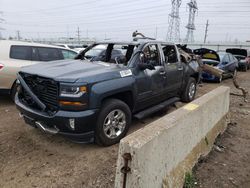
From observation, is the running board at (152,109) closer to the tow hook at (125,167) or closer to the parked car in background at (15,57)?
the tow hook at (125,167)

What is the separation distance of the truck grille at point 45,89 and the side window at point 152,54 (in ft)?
6.84

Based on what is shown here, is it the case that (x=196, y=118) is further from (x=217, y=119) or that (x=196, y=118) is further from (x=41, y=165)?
(x=41, y=165)

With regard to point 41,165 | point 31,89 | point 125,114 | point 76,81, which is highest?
point 76,81

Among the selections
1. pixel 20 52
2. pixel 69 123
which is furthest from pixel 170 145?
pixel 20 52

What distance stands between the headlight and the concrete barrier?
1243 millimetres

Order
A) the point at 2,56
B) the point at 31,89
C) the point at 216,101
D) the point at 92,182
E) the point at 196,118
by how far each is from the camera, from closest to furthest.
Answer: the point at 92,182 → the point at 196,118 → the point at 31,89 → the point at 216,101 → the point at 2,56

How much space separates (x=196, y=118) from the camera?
3439 millimetres

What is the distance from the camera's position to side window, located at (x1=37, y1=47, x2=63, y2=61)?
22.2 feet

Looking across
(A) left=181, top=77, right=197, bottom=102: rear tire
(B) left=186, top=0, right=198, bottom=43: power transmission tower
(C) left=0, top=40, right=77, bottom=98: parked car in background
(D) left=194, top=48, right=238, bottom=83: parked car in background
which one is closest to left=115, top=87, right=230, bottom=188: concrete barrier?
(A) left=181, top=77, right=197, bottom=102: rear tire

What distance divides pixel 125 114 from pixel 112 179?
1.29 metres

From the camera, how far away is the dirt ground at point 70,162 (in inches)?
123

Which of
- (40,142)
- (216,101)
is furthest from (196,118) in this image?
(40,142)

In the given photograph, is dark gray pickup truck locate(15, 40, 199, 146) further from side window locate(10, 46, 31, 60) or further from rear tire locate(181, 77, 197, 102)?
side window locate(10, 46, 31, 60)

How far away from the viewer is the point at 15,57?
6.19 m
